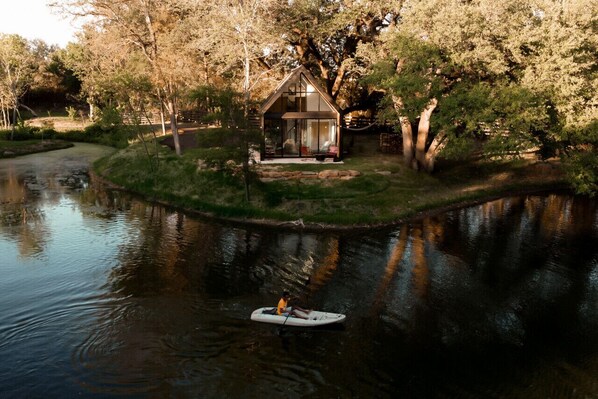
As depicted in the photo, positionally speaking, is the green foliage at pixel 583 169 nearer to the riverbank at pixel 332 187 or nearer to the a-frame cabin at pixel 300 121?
the riverbank at pixel 332 187

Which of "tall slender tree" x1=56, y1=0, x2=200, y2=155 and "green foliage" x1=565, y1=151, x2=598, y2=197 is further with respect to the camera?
"tall slender tree" x1=56, y1=0, x2=200, y2=155

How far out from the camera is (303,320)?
697 inches

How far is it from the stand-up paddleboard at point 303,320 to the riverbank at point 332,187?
12.9 meters

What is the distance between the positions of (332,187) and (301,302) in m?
16.5

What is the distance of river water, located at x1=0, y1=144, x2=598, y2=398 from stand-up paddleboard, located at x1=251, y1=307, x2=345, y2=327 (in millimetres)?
379

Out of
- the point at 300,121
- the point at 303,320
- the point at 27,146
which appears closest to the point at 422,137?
the point at 300,121

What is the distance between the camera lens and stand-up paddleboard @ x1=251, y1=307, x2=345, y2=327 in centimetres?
1766

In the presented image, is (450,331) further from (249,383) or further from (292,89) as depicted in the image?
(292,89)

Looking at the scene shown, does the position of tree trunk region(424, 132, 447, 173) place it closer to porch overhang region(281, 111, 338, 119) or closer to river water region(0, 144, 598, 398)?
river water region(0, 144, 598, 398)

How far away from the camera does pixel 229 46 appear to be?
39.4 m

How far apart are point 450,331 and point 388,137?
33.9 m

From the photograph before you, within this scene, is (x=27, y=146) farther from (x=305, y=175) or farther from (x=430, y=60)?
(x=430, y=60)

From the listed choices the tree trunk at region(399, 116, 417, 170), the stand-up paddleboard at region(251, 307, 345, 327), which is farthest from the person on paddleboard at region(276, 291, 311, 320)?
the tree trunk at region(399, 116, 417, 170)

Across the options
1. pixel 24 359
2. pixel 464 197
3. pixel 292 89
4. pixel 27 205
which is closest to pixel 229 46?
pixel 292 89
